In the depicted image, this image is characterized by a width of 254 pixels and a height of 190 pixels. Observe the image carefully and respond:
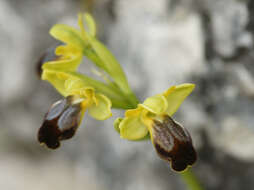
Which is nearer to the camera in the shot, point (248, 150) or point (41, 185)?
point (248, 150)

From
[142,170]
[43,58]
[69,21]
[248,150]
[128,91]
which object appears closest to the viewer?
[128,91]

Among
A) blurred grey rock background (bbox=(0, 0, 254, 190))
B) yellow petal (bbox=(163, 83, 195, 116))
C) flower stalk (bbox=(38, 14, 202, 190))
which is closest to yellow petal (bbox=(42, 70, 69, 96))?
flower stalk (bbox=(38, 14, 202, 190))

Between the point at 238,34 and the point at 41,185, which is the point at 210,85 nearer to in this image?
the point at 238,34

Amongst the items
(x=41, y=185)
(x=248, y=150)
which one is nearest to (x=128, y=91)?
(x=248, y=150)

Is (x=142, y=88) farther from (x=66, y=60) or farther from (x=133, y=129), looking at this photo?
(x=133, y=129)

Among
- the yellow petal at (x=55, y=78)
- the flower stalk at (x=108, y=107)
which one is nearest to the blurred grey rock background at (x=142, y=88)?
the flower stalk at (x=108, y=107)

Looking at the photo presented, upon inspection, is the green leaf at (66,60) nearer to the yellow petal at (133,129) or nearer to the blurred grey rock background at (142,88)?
the yellow petal at (133,129)

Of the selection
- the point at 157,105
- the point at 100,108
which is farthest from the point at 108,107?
the point at 157,105
